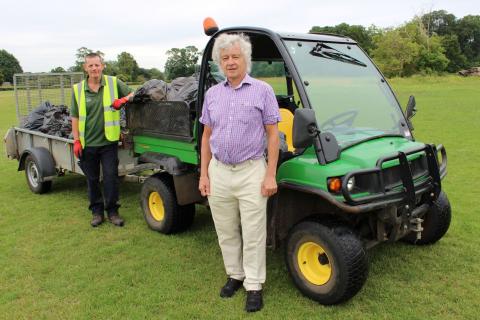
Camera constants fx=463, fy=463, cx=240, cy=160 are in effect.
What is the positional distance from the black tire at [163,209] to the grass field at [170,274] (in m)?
0.13

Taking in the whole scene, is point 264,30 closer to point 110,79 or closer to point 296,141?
point 296,141

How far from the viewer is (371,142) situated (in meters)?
3.64

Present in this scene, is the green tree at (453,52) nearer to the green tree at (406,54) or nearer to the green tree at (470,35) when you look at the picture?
the green tree at (406,54)

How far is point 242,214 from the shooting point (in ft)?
11.3

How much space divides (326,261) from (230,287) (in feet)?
2.68

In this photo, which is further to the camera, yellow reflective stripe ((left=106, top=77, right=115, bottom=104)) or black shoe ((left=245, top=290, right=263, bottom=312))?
yellow reflective stripe ((left=106, top=77, right=115, bottom=104))

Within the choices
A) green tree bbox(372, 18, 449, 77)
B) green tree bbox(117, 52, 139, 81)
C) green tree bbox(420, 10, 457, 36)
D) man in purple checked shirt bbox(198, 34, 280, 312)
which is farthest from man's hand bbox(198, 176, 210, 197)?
green tree bbox(420, 10, 457, 36)

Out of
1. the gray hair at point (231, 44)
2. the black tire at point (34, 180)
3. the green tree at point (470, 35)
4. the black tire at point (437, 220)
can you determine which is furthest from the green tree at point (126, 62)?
the green tree at point (470, 35)

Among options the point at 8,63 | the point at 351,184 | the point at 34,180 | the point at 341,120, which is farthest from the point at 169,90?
the point at 8,63

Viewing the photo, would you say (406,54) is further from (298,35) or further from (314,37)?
(298,35)

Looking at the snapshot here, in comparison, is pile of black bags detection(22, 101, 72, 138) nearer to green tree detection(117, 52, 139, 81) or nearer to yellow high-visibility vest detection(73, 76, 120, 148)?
yellow high-visibility vest detection(73, 76, 120, 148)

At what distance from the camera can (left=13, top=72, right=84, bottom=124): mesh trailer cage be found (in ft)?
25.8

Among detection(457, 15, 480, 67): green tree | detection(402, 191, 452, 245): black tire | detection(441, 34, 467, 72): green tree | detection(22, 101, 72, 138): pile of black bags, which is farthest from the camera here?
detection(457, 15, 480, 67): green tree

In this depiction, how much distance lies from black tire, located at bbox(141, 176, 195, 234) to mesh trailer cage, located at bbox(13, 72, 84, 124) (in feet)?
12.1
